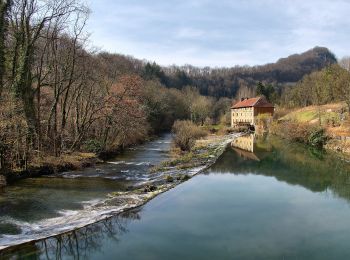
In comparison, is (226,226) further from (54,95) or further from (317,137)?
(317,137)

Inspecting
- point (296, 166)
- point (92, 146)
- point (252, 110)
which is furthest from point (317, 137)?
point (252, 110)

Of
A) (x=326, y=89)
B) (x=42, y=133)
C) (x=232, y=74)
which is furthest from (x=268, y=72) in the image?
(x=42, y=133)

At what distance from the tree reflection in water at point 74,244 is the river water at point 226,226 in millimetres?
26

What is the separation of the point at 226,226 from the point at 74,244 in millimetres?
5068

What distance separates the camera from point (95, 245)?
37.7 ft

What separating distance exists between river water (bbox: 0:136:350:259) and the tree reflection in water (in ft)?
0.09

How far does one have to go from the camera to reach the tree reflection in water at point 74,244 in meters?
10.6

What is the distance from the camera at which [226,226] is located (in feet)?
43.3

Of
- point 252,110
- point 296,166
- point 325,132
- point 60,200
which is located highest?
point 252,110

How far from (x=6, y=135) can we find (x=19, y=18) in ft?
28.8

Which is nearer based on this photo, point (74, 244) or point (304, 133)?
point (74, 244)

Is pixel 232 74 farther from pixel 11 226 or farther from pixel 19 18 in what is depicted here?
pixel 11 226

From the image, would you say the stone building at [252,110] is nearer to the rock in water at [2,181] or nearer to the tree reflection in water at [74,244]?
the rock in water at [2,181]

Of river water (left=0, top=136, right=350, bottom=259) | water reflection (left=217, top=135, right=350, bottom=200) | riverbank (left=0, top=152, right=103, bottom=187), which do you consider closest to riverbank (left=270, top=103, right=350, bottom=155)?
water reflection (left=217, top=135, right=350, bottom=200)
